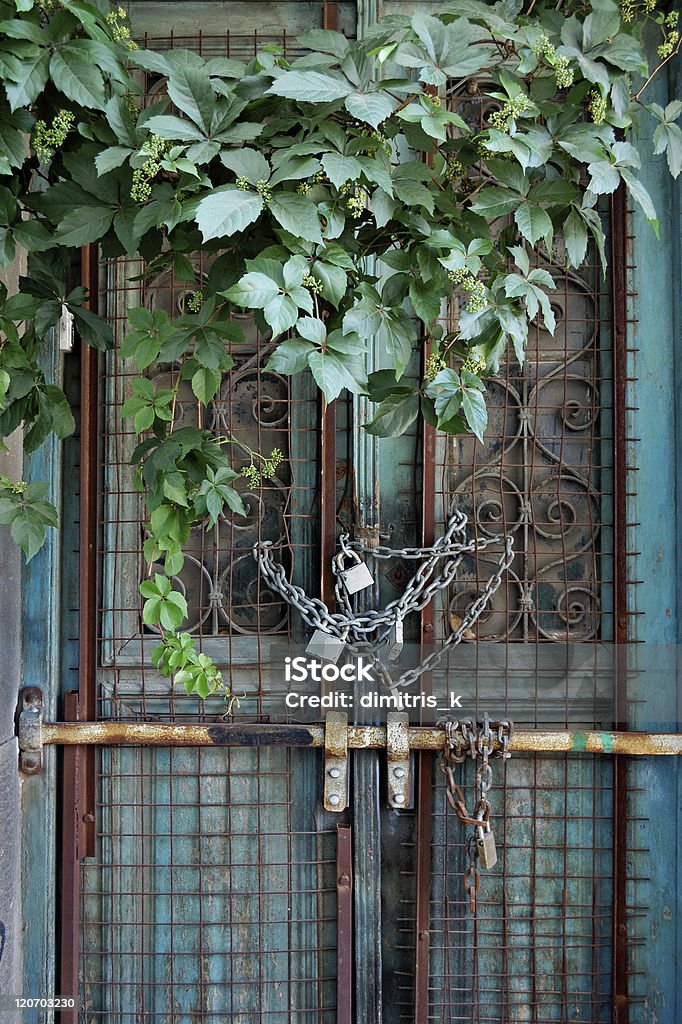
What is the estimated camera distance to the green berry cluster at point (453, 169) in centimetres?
122

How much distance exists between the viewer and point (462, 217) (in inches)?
47.4

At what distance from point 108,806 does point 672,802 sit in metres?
1.17

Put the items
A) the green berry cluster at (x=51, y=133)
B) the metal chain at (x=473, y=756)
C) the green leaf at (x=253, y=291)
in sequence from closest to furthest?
the green leaf at (x=253, y=291), the green berry cluster at (x=51, y=133), the metal chain at (x=473, y=756)

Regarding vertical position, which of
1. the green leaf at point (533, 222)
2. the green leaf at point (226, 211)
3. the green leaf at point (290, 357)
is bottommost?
the green leaf at point (290, 357)

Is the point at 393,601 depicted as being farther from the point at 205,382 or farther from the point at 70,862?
the point at 70,862

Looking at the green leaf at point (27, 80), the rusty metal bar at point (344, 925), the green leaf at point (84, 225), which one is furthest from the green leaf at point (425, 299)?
the rusty metal bar at point (344, 925)

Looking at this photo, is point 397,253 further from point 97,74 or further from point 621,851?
point 621,851

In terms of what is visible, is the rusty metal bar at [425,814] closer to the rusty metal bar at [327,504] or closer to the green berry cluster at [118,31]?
the rusty metal bar at [327,504]

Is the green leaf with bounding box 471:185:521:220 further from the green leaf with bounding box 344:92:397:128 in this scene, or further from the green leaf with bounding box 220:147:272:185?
the green leaf with bounding box 220:147:272:185

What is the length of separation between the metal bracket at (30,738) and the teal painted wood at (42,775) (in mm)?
24

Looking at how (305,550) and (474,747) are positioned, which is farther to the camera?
(305,550)

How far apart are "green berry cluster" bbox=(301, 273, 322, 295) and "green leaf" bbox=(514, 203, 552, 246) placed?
0.30 meters

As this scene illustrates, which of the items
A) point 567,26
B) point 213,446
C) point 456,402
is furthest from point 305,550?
point 567,26

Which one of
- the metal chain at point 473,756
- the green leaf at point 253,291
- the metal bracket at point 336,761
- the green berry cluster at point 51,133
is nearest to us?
the green leaf at point 253,291
